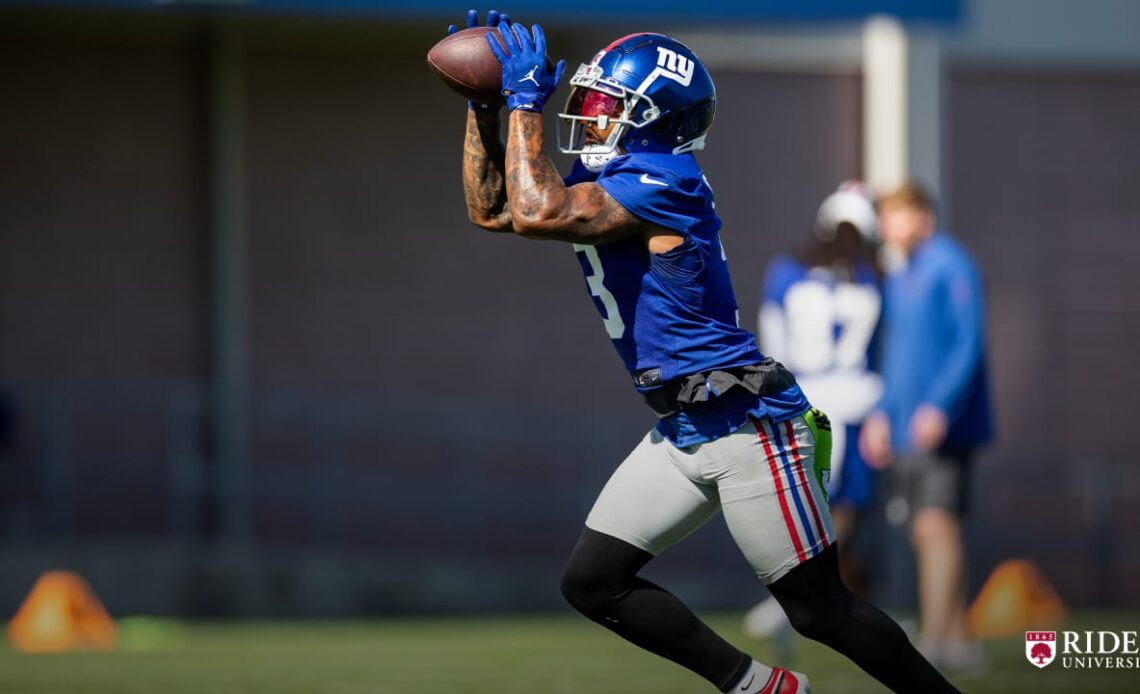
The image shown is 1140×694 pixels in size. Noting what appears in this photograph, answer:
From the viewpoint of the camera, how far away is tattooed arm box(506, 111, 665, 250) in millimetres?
4883

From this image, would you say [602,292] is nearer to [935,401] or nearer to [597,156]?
[597,156]

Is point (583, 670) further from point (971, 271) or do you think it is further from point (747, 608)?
point (747, 608)

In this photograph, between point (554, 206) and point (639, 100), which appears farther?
point (639, 100)

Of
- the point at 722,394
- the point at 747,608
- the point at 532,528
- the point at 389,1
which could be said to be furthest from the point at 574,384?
the point at 722,394

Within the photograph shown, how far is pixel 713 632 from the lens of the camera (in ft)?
17.0

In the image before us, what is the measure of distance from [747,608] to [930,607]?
4.93m

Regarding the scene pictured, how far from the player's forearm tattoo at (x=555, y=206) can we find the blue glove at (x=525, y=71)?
0.14m

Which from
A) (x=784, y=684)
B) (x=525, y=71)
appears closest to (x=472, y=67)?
(x=525, y=71)

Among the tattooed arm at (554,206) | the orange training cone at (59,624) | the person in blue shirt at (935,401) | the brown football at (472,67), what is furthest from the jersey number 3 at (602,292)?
the orange training cone at (59,624)

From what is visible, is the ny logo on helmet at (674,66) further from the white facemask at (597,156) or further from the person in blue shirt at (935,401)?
the person in blue shirt at (935,401)

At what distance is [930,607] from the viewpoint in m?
8.28

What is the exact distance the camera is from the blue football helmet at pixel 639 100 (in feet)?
16.9

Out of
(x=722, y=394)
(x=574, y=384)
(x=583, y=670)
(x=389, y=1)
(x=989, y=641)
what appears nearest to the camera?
(x=722, y=394)

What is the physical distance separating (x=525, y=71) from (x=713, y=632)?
1.60 metres
